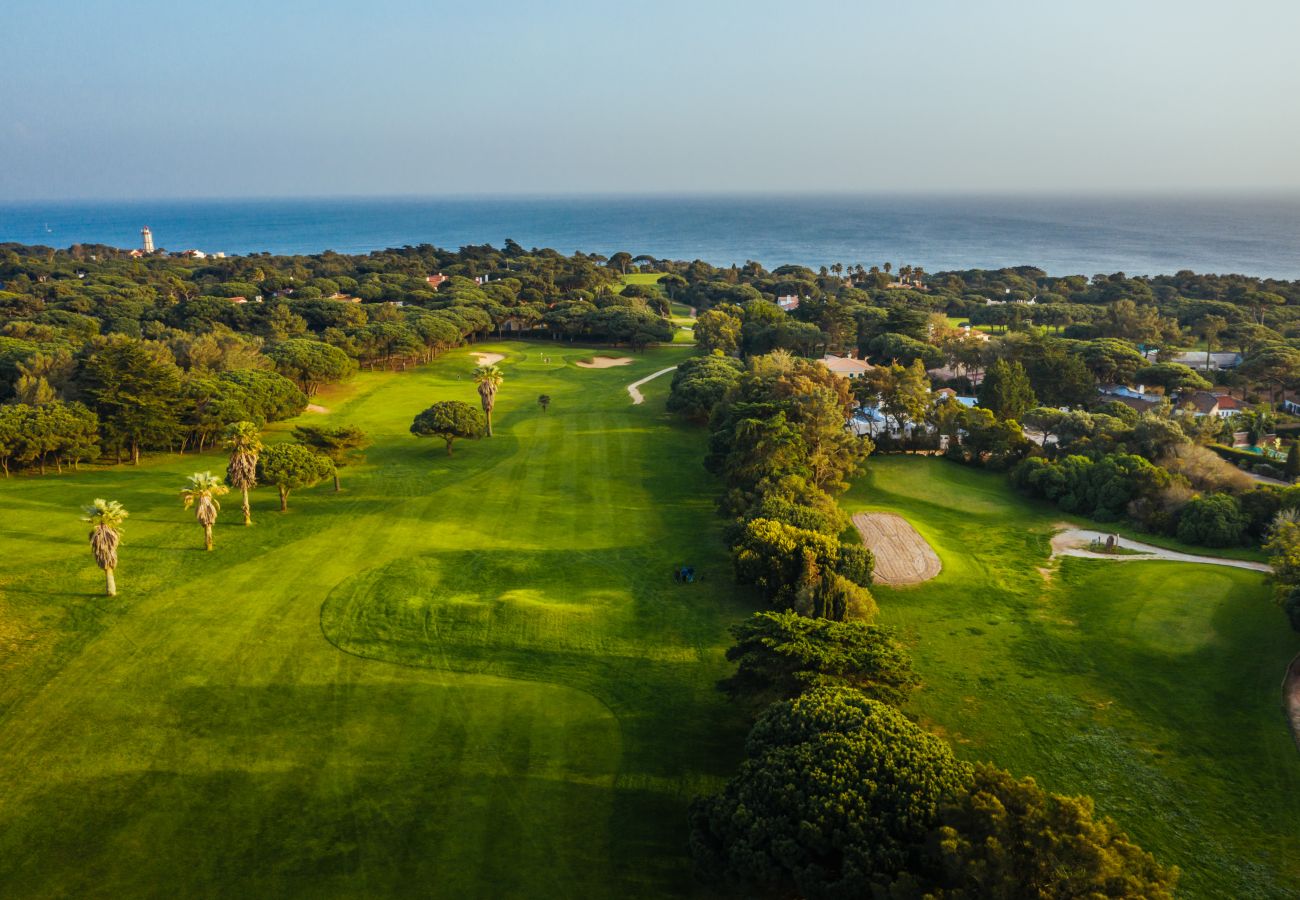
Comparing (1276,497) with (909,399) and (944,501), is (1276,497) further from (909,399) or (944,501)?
(909,399)

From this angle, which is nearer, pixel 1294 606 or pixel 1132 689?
pixel 1132 689

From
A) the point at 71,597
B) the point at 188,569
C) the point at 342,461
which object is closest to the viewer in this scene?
the point at 71,597

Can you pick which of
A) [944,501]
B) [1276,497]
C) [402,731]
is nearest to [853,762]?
[402,731]

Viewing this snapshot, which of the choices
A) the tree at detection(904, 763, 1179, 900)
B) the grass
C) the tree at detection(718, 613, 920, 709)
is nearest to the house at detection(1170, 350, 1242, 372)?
the grass

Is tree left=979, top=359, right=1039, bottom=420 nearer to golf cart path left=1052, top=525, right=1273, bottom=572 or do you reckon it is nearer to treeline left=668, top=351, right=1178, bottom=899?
golf cart path left=1052, top=525, right=1273, bottom=572

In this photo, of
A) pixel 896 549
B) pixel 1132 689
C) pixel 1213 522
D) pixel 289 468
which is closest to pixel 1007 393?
pixel 1213 522

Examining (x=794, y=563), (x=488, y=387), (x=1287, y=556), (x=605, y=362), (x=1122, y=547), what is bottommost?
(x=1122, y=547)

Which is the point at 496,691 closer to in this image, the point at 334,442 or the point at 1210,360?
the point at 334,442
